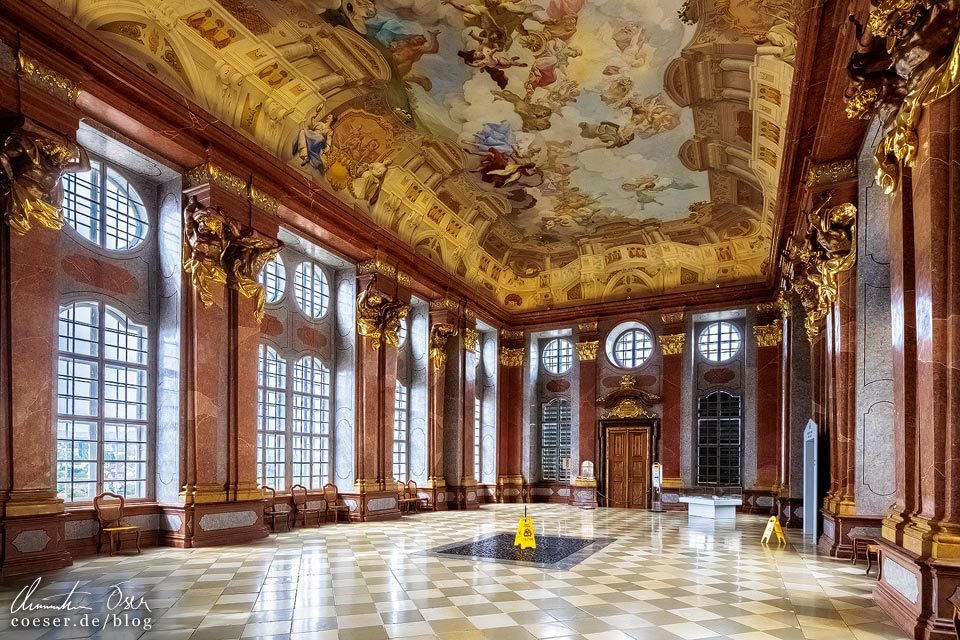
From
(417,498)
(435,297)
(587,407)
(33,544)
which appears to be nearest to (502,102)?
(435,297)

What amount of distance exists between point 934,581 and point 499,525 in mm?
11463

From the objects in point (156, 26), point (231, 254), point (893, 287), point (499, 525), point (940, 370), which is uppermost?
point (156, 26)

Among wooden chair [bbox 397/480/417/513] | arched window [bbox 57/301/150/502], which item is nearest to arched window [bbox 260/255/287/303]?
arched window [bbox 57/301/150/502]

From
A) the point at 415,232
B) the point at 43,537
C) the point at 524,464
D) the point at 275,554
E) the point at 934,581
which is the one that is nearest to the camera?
the point at 934,581

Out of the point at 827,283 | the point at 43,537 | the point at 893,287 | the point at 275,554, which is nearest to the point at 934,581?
the point at 893,287

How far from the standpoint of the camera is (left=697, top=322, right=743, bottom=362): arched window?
2400 centimetres

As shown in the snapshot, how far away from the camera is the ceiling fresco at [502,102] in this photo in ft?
39.5

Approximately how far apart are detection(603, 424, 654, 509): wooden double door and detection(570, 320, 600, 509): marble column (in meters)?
0.55

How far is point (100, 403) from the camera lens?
11836 mm

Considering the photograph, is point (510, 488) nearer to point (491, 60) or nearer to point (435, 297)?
point (435, 297)

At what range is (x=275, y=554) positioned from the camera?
11312 millimetres

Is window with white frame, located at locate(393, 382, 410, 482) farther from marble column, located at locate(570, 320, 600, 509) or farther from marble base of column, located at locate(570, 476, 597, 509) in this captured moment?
marble column, located at locate(570, 320, 600, 509)

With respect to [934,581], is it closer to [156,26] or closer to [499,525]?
[499,525]

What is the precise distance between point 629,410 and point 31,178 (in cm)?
2018
